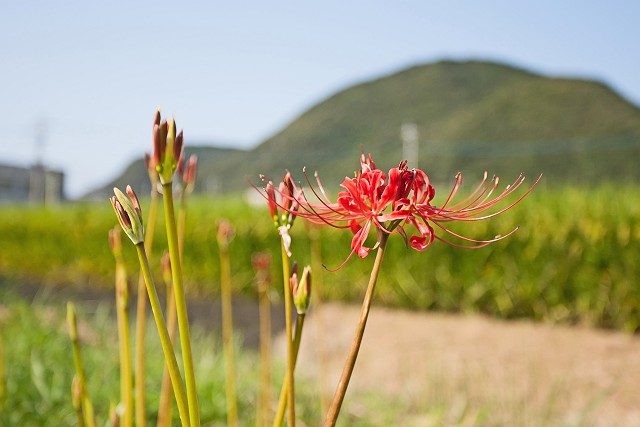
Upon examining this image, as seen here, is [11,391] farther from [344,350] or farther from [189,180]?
[344,350]

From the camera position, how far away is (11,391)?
2684 millimetres

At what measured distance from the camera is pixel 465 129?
278 ft

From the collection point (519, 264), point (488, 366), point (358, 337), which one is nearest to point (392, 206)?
point (358, 337)

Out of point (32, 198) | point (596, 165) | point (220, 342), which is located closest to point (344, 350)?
point (220, 342)

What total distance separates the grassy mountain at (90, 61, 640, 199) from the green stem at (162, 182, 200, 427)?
52625 millimetres

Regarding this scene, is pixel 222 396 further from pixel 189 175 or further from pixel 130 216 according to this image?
pixel 130 216

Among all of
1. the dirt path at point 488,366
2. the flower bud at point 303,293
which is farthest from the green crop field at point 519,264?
the flower bud at point 303,293

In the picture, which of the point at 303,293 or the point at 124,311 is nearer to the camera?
the point at 303,293

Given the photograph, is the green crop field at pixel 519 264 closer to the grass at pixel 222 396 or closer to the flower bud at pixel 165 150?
the grass at pixel 222 396

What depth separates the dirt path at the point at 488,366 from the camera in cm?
331

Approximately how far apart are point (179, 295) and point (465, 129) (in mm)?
87180

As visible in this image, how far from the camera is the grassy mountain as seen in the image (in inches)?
2625

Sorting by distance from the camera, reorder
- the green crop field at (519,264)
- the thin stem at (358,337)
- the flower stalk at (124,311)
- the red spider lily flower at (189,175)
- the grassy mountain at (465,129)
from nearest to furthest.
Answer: the thin stem at (358,337)
the flower stalk at (124,311)
the red spider lily flower at (189,175)
the green crop field at (519,264)
the grassy mountain at (465,129)

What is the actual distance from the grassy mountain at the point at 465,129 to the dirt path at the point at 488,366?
48183 millimetres
